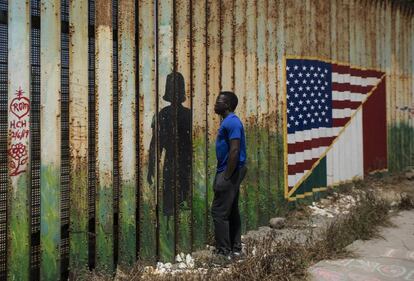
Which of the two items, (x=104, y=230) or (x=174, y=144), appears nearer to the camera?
(x=104, y=230)

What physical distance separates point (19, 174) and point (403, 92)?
8294mm

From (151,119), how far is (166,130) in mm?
227

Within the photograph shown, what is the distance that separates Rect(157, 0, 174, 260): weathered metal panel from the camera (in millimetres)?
4426

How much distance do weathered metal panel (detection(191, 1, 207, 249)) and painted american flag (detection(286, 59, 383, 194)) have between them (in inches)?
70.7

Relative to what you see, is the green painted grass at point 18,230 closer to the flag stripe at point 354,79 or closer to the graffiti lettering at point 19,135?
the graffiti lettering at point 19,135

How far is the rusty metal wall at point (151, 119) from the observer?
3.76 meters

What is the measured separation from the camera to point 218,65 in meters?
5.06

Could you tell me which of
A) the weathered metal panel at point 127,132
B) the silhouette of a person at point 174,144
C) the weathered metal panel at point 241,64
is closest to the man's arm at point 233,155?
the silhouette of a person at point 174,144

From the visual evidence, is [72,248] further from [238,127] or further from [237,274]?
[238,127]

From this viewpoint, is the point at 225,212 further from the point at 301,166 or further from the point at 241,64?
the point at 301,166

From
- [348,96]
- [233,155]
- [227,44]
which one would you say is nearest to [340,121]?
[348,96]

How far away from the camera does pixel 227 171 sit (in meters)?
4.27

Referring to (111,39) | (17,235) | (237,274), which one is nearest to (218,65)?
(111,39)

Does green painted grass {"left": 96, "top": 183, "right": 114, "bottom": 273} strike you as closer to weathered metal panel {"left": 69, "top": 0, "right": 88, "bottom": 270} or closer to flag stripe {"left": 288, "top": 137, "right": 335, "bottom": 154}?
weathered metal panel {"left": 69, "top": 0, "right": 88, "bottom": 270}
